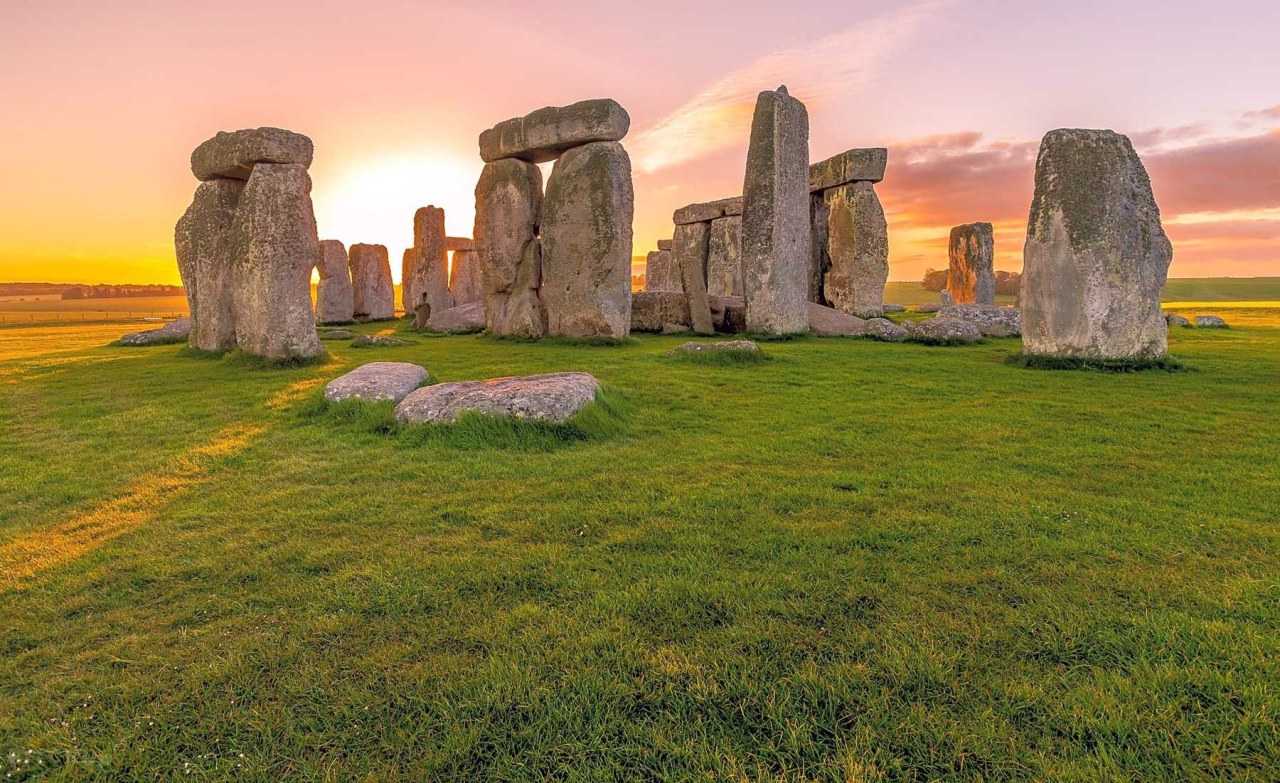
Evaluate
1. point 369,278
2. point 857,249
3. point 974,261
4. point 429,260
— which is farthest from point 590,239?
point 974,261

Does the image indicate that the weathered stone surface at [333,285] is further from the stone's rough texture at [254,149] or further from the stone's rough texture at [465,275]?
the stone's rough texture at [254,149]

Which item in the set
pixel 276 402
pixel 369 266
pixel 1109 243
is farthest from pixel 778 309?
pixel 369 266

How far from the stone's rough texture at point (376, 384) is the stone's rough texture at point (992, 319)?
11097 mm

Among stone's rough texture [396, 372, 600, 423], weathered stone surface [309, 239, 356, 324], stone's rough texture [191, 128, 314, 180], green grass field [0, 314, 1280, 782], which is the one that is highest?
stone's rough texture [191, 128, 314, 180]

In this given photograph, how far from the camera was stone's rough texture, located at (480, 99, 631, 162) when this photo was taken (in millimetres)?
11328

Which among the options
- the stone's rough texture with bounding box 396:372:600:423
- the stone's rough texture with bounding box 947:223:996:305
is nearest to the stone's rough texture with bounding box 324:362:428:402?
the stone's rough texture with bounding box 396:372:600:423

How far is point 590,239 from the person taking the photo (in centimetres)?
1144

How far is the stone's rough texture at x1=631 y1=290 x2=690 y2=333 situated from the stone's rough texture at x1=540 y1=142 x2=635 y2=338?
275cm

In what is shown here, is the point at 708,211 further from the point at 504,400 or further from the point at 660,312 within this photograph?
the point at 504,400

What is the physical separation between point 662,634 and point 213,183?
→ 1139 centimetres

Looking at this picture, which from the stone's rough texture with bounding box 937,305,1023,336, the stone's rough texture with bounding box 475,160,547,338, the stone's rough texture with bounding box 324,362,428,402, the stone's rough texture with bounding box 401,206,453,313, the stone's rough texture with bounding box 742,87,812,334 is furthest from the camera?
the stone's rough texture with bounding box 401,206,453,313

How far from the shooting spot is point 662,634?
7.35ft

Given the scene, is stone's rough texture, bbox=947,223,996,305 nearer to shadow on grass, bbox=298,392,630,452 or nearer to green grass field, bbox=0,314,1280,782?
green grass field, bbox=0,314,1280,782

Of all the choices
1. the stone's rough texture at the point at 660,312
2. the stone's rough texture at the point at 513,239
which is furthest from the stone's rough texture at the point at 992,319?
the stone's rough texture at the point at 513,239
